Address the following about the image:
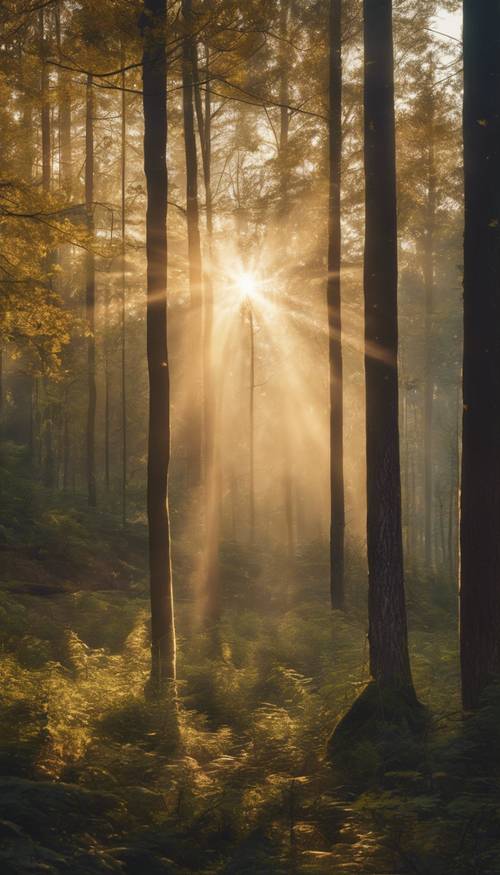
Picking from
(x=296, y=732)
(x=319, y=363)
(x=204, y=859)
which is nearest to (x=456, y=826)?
(x=204, y=859)

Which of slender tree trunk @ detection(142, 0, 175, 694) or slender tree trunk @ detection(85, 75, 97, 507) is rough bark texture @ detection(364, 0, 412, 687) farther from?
slender tree trunk @ detection(85, 75, 97, 507)

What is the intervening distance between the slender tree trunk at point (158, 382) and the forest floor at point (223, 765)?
668mm

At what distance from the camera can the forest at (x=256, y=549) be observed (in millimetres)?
5117

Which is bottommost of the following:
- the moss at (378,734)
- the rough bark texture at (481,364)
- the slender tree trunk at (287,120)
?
the moss at (378,734)

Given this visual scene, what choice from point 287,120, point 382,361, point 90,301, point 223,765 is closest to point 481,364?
point 382,361

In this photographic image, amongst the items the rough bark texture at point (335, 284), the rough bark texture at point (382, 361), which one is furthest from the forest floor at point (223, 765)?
the rough bark texture at point (335, 284)

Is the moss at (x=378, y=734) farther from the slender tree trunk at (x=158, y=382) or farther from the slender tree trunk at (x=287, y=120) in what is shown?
the slender tree trunk at (x=287, y=120)

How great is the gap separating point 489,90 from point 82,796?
758 centimetres

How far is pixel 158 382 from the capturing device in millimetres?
9867

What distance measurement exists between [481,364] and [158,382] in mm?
4325

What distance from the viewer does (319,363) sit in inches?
981

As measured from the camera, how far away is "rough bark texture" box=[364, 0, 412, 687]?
8328mm

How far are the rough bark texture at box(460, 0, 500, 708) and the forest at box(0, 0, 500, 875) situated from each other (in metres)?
0.02

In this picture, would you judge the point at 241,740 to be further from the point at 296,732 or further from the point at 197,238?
the point at 197,238
